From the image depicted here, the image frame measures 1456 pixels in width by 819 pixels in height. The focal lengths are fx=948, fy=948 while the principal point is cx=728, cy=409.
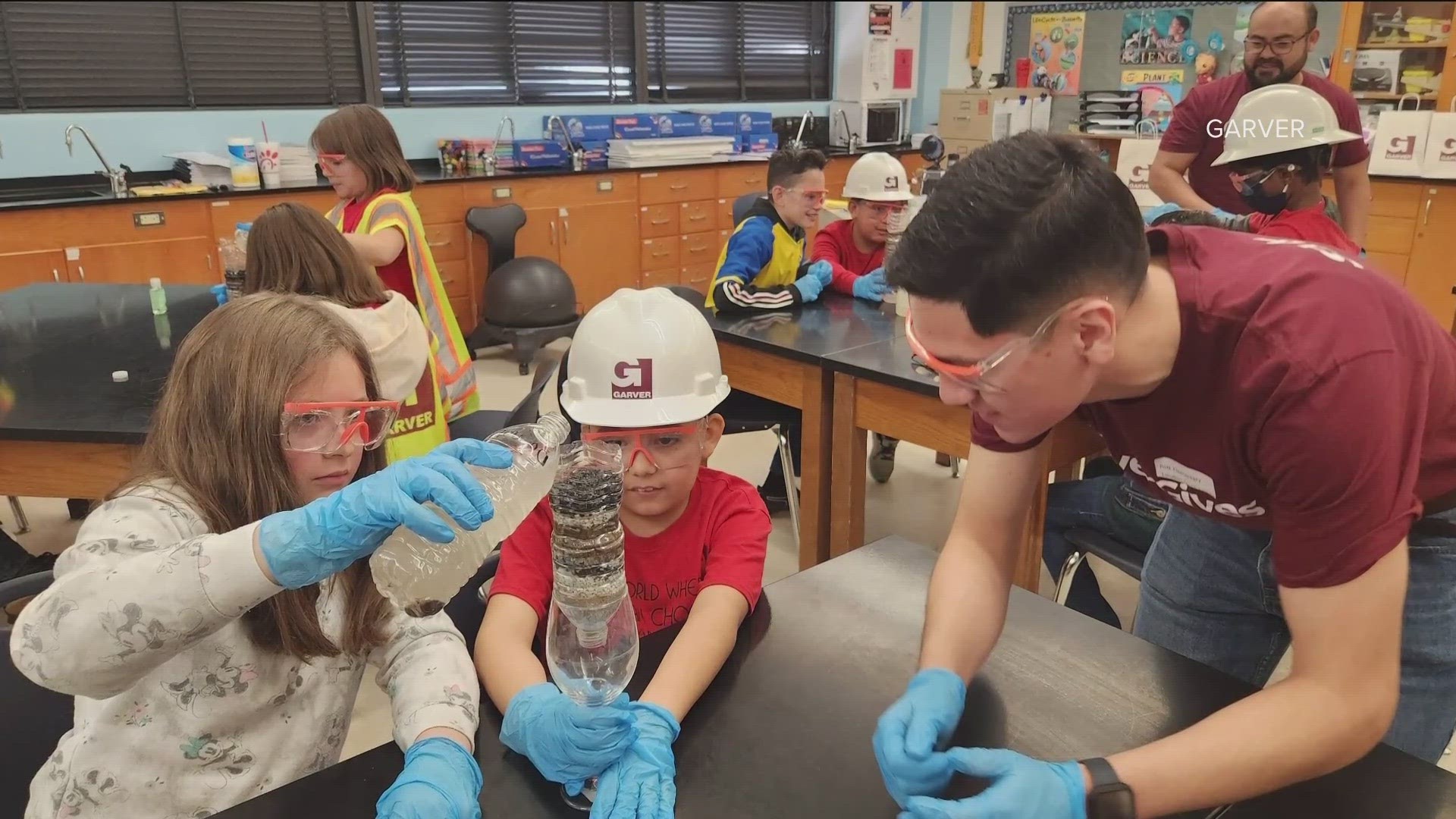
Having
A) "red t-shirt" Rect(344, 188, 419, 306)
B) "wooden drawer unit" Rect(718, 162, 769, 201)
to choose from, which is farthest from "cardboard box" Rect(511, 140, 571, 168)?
"red t-shirt" Rect(344, 188, 419, 306)

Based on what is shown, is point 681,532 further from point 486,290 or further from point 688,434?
point 486,290

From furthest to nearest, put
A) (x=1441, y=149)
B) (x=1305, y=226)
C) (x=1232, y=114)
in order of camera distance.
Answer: (x=1441, y=149), (x=1232, y=114), (x=1305, y=226)

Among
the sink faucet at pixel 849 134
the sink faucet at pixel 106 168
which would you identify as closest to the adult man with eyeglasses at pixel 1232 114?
the sink faucet at pixel 849 134

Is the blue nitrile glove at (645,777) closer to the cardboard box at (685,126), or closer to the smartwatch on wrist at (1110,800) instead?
the smartwatch on wrist at (1110,800)

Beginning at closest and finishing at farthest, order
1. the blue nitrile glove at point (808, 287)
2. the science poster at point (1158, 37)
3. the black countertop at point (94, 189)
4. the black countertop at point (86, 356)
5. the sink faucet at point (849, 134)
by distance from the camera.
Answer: the black countertop at point (86, 356), the blue nitrile glove at point (808, 287), the black countertop at point (94, 189), the science poster at point (1158, 37), the sink faucet at point (849, 134)

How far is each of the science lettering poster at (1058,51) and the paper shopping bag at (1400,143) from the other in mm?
2586

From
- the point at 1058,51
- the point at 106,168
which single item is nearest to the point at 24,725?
the point at 106,168

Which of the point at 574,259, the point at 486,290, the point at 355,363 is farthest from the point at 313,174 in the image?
the point at 355,363

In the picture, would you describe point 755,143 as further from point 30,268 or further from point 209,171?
point 30,268

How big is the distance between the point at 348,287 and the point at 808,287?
4.85 ft

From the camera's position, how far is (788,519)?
3408 mm

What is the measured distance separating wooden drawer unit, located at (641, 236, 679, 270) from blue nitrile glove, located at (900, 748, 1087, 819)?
536 cm

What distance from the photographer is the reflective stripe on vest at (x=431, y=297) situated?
111 inches

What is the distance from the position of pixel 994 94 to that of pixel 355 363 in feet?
21.4
